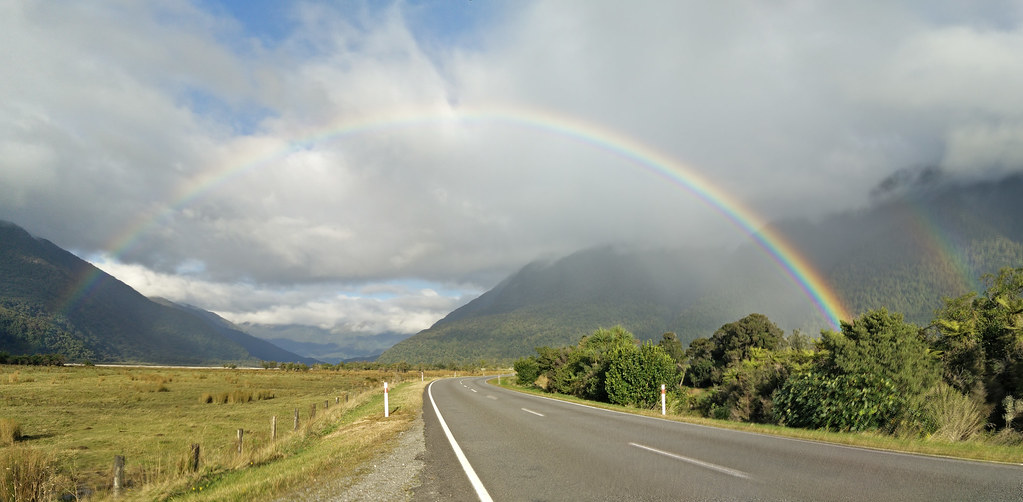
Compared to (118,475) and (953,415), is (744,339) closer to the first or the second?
(953,415)

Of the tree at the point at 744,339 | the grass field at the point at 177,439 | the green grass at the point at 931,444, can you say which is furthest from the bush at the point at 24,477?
the tree at the point at 744,339

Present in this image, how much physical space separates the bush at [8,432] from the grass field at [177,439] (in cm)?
12

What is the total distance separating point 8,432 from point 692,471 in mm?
24613

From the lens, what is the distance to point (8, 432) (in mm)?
18812

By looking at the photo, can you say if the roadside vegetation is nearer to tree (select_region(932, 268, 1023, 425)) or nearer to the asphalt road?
tree (select_region(932, 268, 1023, 425))

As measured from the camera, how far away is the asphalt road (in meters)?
6.08

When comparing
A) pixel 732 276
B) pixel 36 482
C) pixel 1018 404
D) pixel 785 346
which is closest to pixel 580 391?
pixel 1018 404

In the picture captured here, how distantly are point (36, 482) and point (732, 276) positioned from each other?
204 meters

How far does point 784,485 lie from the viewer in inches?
253

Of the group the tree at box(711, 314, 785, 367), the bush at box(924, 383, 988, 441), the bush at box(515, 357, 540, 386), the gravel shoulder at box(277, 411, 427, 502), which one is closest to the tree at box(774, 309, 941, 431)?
the bush at box(924, 383, 988, 441)

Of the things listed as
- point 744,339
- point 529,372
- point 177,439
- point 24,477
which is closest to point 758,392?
point 24,477

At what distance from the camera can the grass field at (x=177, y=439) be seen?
9.74 meters

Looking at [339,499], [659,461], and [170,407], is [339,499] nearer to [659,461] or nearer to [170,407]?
[659,461]

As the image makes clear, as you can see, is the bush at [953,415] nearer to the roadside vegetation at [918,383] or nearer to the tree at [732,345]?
the roadside vegetation at [918,383]
